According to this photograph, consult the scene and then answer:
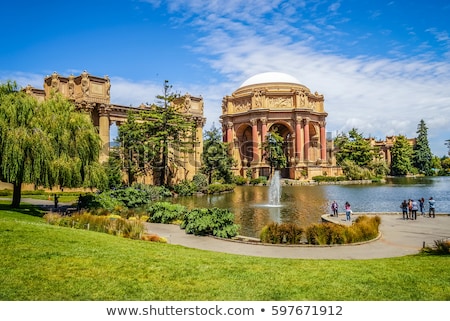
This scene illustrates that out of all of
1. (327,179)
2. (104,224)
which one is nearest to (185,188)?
(104,224)

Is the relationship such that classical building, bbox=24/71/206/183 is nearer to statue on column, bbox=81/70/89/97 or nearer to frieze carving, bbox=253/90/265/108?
statue on column, bbox=81/70/89/97

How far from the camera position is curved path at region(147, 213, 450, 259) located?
1034 centimetres

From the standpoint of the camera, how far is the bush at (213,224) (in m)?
13.2

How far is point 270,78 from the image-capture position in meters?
71.3

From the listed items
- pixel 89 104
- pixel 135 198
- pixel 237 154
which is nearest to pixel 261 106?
pixel 237 154

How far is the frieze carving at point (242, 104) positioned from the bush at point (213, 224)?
56906 mm

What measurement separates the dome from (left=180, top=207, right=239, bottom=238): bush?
2329 inches

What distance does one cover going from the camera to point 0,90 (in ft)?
58.1

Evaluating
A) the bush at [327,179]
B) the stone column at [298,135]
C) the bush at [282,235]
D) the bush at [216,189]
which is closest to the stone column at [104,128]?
the bush at [216,189]

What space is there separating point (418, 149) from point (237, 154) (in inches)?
1778

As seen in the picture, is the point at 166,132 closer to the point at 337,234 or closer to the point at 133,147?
the point at 133,147

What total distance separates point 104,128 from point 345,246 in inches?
1070

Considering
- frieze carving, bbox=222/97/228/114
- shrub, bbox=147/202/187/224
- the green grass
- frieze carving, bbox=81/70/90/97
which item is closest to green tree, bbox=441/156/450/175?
frieze carving, bbox=222/97/228/114
